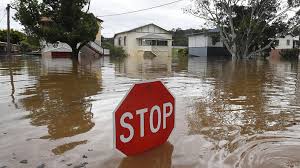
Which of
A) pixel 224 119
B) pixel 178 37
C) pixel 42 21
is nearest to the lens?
pixel 224 119

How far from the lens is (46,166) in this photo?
3100 millimetres

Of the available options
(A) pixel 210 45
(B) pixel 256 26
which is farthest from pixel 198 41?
(B) pixel 256 26

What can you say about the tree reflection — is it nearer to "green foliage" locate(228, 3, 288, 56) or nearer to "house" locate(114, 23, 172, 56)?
"green foliage" locate(228, 3, 288, 56)

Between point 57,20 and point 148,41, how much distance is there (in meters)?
25.7

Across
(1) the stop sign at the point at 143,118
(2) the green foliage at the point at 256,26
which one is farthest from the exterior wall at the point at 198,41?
(1) the stop sign at the point at 143,118

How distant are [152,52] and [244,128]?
4606 centimetres

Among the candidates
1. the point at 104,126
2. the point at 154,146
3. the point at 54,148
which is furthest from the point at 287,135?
the point at 54,148

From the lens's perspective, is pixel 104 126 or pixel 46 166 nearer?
pixel 46 166

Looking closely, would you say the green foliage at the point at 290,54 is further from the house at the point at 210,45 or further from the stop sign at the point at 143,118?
the stop sign at the point at 143,118

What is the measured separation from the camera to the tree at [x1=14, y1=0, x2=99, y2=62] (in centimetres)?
2541

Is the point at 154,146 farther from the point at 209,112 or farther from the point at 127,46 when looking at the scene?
the point at 127,46

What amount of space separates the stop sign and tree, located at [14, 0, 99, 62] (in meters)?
23.5

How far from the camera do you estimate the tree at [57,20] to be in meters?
25.4

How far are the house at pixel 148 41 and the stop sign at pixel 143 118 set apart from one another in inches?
1843
